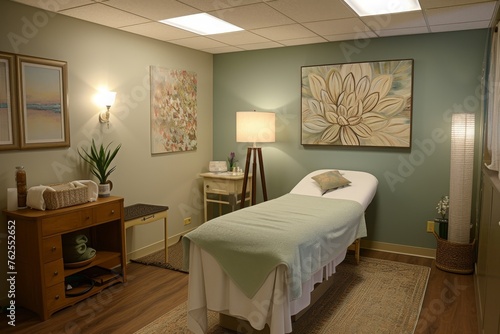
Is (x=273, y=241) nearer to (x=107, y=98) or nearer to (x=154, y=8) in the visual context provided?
(x=154, y=8)

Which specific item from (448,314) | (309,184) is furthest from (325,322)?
(309,184)

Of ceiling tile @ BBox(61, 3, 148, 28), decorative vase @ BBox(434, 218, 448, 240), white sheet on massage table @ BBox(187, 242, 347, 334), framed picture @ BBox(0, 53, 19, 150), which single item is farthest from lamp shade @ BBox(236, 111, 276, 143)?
framed picture @ BBox(0, 53, 19, 150)

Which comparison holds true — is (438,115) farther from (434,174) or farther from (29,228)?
(29,228)

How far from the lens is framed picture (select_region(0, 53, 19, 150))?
2.81 m

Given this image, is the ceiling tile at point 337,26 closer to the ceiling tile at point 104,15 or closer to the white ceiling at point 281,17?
the white ceiling at point 281,17

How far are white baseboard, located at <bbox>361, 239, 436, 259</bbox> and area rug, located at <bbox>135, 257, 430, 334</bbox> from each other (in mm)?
331

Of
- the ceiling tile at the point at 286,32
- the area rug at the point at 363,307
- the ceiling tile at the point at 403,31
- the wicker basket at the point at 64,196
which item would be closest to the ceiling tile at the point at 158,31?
the ceiling tile at the point at 286,32

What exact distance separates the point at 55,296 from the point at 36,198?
2.34 ft

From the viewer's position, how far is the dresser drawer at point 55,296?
2785 mm

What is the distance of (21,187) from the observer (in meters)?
2.87

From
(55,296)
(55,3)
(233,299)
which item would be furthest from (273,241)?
(55,3)

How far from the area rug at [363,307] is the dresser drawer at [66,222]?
0.92 m

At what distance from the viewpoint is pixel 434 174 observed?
155 inches

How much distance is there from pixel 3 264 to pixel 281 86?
3251mm
